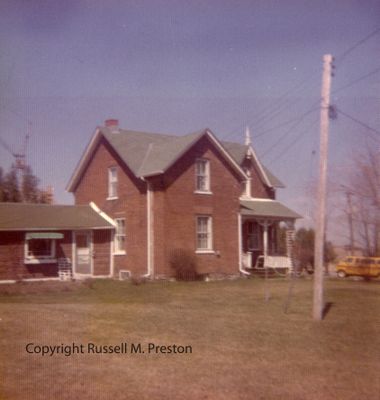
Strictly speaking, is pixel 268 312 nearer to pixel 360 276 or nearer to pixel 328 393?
pixel 328 393

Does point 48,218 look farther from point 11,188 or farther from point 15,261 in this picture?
point 11,188

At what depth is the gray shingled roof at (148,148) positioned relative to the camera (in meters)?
22.8

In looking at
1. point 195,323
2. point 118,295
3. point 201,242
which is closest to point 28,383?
point 195,323

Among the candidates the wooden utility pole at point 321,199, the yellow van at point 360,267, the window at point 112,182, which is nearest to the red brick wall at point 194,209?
the window at point 112,182

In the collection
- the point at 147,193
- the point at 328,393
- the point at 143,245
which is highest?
the point at 147,193

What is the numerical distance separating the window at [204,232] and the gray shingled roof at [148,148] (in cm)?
312

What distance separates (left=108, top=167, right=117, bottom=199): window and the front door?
2245 mm

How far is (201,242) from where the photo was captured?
2366 cm

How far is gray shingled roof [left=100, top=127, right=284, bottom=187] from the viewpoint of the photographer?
22.8m

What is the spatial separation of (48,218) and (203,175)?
729 centimetres

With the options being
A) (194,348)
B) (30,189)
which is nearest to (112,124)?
(30,189)

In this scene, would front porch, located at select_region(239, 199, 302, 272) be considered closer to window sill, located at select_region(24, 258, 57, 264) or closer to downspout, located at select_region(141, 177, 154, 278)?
downspout, located at select_region(141, 177, 154, 278)

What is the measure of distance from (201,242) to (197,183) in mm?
2698

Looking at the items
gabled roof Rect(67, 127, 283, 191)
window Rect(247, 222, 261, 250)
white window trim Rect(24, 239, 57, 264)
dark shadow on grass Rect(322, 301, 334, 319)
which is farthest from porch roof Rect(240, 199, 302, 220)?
dark shadow on grass Rect(322, 301, 334, 319)
